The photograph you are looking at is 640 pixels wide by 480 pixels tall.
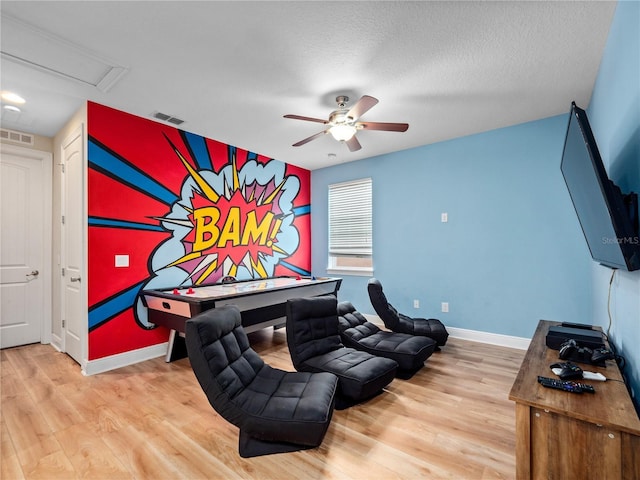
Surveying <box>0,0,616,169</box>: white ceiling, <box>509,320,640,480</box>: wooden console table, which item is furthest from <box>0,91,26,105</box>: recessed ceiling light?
<box>509,320,640,480</box>: wooden console table

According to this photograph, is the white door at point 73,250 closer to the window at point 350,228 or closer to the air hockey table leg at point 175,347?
the air hockey table leg at point 175,347

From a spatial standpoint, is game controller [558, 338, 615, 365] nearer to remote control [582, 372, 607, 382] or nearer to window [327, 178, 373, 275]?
remote control [582, 372, 607, 382]

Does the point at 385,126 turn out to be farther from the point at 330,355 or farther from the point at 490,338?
the point at 490,338

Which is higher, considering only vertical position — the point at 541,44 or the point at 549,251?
the point at 541,44

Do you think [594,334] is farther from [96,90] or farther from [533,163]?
[96,90]

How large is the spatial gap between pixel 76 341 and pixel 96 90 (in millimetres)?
2568

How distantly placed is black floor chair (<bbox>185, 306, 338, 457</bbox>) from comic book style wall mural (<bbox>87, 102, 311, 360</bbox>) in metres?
1.84

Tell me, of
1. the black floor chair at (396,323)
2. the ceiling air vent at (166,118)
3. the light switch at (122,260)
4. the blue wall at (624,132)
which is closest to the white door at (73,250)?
the light switch at (122,260)

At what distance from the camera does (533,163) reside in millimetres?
3588

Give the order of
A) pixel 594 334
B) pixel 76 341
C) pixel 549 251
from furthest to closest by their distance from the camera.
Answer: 1. pixel 549 251
2. pixel 76 341
3. pixel 594 334

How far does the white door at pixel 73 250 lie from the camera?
3.10m

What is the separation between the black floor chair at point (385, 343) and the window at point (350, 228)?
1.78 metres

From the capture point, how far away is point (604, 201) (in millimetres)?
1417

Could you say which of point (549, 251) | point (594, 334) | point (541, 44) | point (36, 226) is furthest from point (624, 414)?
point (36, 226)
